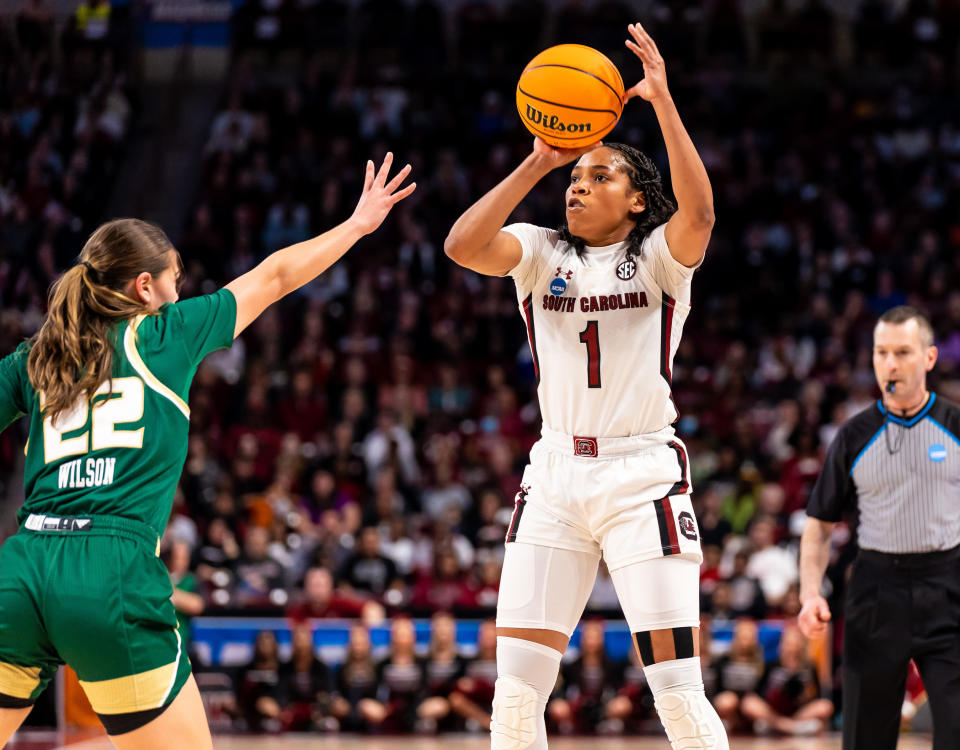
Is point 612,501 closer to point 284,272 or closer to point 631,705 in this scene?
point 284,272

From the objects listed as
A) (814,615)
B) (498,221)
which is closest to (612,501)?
(498,221)

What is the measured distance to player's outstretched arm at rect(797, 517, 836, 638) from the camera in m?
5.39

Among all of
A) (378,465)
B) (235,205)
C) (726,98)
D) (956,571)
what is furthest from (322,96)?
(956,571)

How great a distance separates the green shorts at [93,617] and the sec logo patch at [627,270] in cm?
213

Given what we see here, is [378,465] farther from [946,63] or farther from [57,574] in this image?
[946,63]

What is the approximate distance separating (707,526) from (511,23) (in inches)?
422

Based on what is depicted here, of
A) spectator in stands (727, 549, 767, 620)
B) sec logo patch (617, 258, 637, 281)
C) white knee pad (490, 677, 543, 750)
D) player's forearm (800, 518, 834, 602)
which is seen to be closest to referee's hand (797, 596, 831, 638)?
player's forearm (800, 518, 834, 602)

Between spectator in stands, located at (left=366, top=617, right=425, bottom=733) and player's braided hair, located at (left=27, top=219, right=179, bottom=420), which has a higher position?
player's braided hair, located at (left=27, top=219, right=179, bottom=420)

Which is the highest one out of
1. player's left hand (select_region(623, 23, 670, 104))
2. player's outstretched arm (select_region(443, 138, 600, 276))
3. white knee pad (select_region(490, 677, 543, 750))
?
player's left hand (select_region(623, 23, 670, 104))

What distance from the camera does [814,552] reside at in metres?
5.64

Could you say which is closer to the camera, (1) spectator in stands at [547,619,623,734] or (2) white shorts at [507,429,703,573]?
(2) white shorts at [507,429,703,573]

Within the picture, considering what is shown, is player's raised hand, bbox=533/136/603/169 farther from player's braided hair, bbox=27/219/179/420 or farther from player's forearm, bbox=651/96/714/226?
player's braided hair, bbox=27/219/179/420

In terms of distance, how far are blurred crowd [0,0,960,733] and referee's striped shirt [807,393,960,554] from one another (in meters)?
0.45

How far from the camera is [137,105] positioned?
64.1ft
